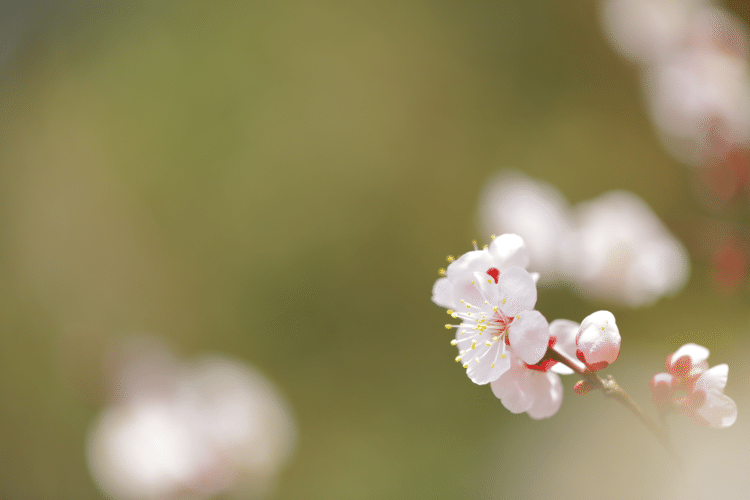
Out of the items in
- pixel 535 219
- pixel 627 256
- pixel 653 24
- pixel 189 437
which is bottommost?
pixel 189 437

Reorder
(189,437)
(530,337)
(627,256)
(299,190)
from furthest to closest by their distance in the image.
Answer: (299,190) < (189,437) < (627,256) < (530,337)

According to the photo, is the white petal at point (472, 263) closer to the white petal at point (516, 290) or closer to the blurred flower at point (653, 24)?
the white petal at point (516, 290)

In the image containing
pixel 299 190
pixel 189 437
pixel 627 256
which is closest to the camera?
pixel 627 256

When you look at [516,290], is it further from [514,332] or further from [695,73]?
[695,73]

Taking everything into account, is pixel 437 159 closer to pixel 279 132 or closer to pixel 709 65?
pixel 279 132

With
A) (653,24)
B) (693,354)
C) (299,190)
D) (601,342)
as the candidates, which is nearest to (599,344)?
(601,342)

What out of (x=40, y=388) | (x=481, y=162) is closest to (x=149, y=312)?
Result: (x=40, y=388)

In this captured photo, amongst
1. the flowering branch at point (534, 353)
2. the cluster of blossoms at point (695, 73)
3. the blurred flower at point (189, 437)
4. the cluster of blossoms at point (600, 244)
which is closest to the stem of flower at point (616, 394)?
the flowering branch at point (534, 353)
